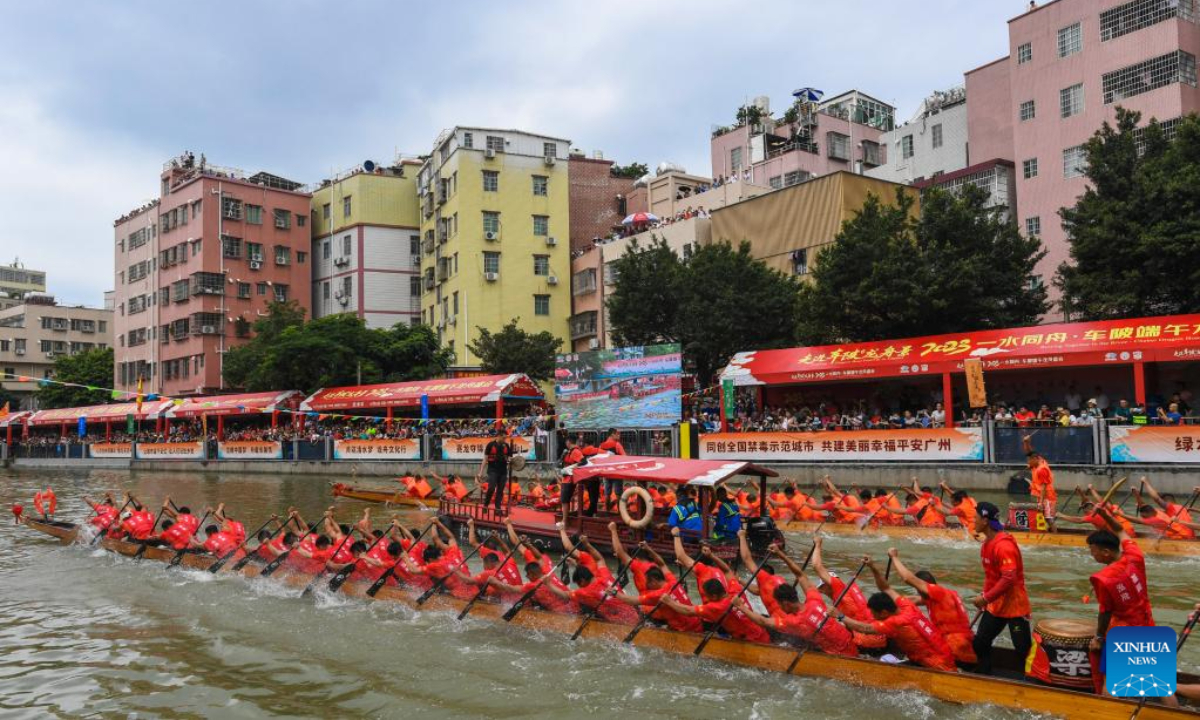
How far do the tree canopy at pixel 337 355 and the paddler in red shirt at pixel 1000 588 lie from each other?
39.1m

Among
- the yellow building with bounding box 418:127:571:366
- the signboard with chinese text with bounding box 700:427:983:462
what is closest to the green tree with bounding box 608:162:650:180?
the yellow building with bounding box 418:127:571:366

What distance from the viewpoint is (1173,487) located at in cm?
2031

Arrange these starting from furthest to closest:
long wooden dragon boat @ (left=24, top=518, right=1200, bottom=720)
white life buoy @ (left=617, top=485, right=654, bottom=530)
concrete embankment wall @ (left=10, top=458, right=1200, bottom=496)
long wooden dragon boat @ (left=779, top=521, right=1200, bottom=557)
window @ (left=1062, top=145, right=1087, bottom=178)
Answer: window @ (left=1062, top=145, right=1087, bottom=178) < concrete embankment wall @ (left=10, top=458, right=1200, bottom=496) < long wooden dragon boat @ (left=779, top=521, right=1200, bottom=557) < white life buoy @ (left=617, top=485, right=654, bottom=530) < long wooden dragon boat @ (left=24, top=518, right=1200, bottom=720)

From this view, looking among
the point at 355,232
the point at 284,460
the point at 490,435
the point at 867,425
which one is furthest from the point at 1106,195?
the point at 355,232

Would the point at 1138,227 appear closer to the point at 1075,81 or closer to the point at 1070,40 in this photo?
the point at 1075,81

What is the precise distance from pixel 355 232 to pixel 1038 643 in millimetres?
55179

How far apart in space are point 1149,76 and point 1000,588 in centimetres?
3176

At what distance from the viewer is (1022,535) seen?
1611cm

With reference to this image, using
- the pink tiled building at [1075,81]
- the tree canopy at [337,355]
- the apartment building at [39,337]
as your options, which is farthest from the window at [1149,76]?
the apartment building at [39,337]

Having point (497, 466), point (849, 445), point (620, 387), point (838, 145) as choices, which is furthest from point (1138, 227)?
point (838, 145)

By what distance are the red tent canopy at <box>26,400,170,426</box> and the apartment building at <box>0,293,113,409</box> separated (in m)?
24.9

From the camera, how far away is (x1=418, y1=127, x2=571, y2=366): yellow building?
164 feet

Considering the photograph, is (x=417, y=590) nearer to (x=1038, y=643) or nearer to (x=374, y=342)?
(x=1038, y=643)

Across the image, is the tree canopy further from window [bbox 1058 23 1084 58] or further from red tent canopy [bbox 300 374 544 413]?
window [bbox 1058 23 1084 58]
